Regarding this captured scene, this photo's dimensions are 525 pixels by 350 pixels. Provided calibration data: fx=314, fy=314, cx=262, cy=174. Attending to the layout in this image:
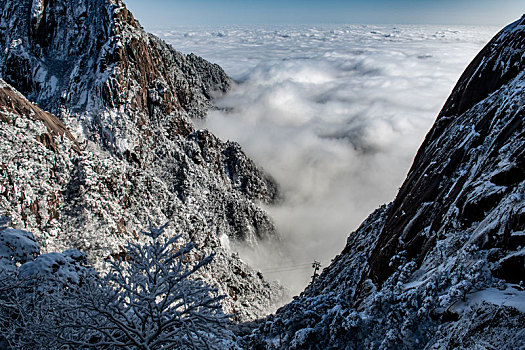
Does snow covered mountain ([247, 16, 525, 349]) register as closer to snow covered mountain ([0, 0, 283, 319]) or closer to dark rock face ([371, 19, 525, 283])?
dark rock face ([371, 19, 525, 283])

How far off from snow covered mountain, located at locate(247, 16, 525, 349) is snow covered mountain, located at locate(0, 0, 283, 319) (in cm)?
3646

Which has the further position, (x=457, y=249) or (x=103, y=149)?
(x=103, y=149)

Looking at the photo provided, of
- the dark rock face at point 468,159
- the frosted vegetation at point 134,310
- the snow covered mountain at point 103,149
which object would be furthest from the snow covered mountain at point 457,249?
the snow covered mountain at point 103,149

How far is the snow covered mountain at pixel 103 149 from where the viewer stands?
41.0 metres

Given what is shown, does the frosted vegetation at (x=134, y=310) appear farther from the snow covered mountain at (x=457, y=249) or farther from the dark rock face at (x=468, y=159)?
the dark rock face at (x=468, y=159)

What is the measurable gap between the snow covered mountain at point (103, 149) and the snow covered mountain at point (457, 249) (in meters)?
36.5

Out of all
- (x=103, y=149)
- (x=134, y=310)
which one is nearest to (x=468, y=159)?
(x=134, y=310)

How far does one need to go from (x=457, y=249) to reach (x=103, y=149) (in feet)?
232

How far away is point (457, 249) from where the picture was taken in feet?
34.0

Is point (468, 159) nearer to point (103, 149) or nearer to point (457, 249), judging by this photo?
point (457, 249)

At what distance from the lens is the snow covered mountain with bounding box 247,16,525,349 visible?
7.80 m

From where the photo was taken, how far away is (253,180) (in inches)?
5069

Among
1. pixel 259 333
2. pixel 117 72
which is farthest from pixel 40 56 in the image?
pixel 259 333

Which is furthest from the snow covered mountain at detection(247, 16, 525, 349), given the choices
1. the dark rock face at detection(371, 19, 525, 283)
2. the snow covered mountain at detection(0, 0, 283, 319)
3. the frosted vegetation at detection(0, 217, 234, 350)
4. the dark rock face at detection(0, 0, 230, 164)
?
the dark rock face at detection(0, 0, 230, 164)
